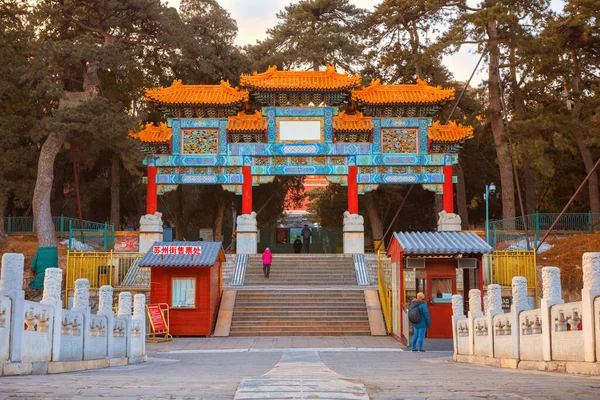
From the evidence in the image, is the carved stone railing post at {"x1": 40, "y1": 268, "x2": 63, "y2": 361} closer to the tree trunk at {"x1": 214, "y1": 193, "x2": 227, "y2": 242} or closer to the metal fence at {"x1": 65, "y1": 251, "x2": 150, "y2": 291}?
the metal fence at {"x1": 65, "y1": 251, "x2": 150, "y2": 291}

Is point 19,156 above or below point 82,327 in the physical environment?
above

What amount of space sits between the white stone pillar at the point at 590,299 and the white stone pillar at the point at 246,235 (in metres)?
24.8

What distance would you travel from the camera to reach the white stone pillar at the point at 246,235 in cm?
3334

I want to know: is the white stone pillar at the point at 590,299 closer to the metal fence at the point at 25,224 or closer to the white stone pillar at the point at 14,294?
the white stone pillar at the point at 14,294

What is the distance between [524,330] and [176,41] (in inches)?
1100

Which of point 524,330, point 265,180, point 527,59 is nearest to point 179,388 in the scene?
point 524,330

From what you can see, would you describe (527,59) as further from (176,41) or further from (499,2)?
(176,41)

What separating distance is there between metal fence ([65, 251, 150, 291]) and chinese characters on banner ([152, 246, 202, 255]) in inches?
132

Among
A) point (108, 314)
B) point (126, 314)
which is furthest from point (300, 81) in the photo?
point (108, 314)

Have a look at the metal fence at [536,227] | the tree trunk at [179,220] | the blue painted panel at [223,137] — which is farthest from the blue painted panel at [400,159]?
the tree trunk at [179,220]

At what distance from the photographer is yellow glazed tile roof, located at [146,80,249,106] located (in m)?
34.1

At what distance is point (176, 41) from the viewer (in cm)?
3594

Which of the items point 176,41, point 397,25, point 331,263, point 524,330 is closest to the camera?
point 524,330

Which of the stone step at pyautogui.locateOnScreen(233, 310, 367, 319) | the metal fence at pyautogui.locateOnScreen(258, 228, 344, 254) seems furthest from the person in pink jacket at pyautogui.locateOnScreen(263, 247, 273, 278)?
the metal fence at pyautogui.locateOnScreen(258, 228, 344, 254)
